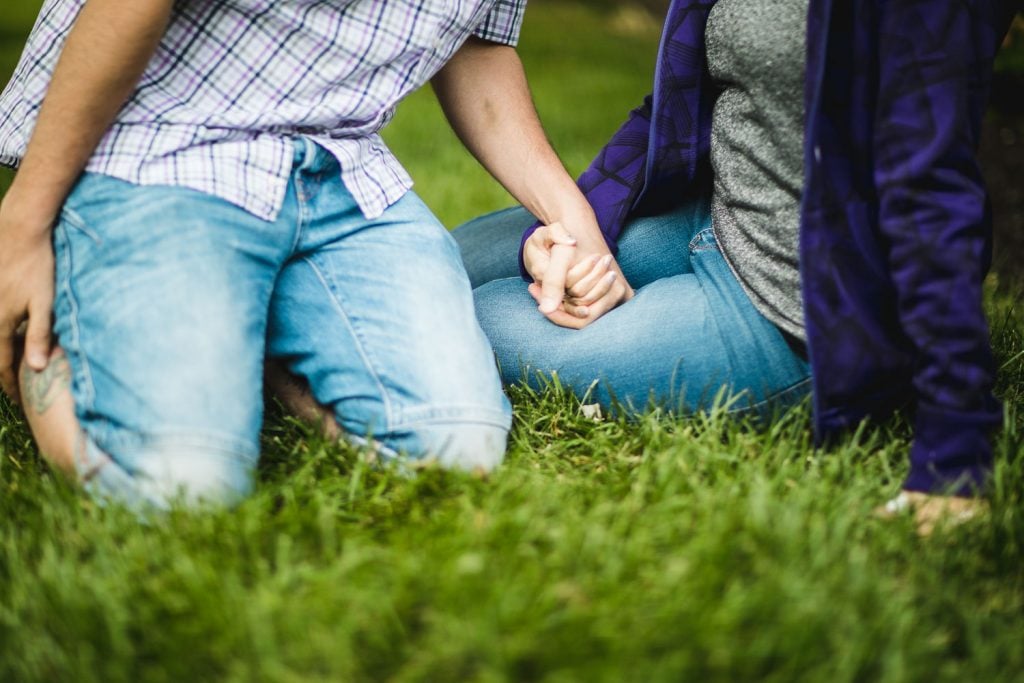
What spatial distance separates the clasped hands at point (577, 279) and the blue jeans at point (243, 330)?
187 millimetres

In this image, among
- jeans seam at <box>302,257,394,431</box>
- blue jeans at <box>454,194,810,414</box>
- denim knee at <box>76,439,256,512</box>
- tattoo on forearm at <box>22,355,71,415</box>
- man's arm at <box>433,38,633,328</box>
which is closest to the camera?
denim knee at <box>76,439,256,512</box>

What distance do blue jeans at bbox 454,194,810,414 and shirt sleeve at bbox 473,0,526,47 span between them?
0.52m

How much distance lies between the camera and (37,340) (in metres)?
1.49

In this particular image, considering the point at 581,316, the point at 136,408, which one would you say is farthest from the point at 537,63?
the point at 136,408

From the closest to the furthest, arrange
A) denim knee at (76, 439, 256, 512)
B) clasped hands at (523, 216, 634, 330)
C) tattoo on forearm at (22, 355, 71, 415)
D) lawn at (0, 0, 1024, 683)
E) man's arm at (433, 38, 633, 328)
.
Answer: lawn at (0, 0, 1024, 683) < denim knee at (76, 439, 256, 512) < tattoo on forearm at (22, 355, 71, 415) < clasped hands at (523, 216, 634, 330) < man's arm at (433, 38, 633, 328)

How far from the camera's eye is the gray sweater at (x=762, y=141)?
5.27 feet

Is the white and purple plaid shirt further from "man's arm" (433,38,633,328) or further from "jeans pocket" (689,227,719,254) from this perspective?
"jeans pocket" (689,227,719,254)

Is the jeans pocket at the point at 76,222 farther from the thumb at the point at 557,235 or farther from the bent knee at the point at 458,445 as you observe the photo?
the thumb at the point at 557,235

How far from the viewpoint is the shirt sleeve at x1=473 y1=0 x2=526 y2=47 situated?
1946mm

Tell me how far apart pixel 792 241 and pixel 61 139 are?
1297 mm

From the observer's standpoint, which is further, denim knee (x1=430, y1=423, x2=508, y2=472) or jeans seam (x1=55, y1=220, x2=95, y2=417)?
denim knee (x1=430, y1=423, x2=508, y2=472)

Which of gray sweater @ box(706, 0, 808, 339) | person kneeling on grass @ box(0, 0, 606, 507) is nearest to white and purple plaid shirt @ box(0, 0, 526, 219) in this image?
person kneeling on grass @ box(0, 0, 606, 507)

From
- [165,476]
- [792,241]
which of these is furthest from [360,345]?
[792,241]

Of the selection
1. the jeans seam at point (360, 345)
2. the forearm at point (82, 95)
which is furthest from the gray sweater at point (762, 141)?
the forearm at point (82, 95)
